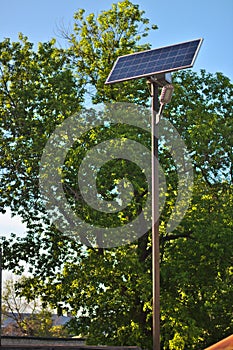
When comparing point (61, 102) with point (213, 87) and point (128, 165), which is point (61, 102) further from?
point (213, 87)

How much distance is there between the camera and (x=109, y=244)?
2436 cm

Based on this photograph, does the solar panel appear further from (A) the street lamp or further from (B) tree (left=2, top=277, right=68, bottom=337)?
(B) tree (left=2, top=277, right=68, bottom=337)

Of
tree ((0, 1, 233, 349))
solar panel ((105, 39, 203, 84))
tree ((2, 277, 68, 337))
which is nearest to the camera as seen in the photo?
solar panel ((105, 39, 203, 84))

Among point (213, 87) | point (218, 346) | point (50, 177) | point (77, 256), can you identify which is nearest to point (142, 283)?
point (77, 256)

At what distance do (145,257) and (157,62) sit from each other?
37.6ft

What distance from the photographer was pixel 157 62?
15305mm

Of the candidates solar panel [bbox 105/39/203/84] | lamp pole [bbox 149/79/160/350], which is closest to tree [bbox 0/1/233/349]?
solar panel [bbox 105/39/203/84]

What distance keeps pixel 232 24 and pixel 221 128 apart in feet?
12.3

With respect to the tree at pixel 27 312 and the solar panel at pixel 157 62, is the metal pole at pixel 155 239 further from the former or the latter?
the tree at pixel 27 312

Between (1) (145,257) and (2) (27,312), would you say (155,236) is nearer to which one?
(1) (145,257)

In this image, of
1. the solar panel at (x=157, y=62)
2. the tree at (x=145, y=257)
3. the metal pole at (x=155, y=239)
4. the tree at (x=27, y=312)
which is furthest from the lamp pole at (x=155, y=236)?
the tree at (x=27, y=312)

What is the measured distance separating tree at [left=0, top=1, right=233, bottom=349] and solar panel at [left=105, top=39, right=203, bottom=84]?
7539 mm

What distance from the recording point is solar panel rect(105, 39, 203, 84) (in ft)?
49.0

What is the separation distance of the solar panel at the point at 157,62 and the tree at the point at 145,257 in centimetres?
754
